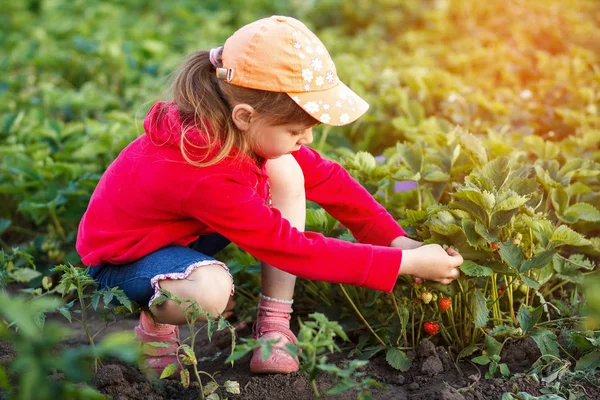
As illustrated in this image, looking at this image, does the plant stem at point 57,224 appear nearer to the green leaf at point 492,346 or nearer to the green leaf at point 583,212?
the green leaf at point 492,346

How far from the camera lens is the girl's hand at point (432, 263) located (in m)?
1.95

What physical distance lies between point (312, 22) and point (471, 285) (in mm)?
4414

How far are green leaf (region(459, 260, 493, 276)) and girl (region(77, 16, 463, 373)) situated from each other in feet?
0.07

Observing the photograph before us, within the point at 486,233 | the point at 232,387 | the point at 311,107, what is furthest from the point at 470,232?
the point at 232,387

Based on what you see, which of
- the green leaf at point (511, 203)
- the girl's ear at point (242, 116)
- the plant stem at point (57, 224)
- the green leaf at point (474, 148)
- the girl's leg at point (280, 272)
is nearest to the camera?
the green leaf at point (511, 203)

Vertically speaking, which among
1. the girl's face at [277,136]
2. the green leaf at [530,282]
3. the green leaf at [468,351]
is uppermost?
the girl's face at [277,136]

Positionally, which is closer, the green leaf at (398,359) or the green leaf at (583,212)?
the green leaf at (398,359)

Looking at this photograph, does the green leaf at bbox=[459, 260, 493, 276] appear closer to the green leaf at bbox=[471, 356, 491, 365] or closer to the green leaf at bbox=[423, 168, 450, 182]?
the green leaf at bbox=[471, 356, 491, 365]

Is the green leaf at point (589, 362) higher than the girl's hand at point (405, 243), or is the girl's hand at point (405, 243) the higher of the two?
the girl's hand at point (405, 243)

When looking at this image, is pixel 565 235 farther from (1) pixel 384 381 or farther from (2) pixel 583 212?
(1) pixel 384 381

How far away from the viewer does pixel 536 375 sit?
197 cm

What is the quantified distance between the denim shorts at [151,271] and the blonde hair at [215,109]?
285 millimetres

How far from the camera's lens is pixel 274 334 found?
220 centimetres

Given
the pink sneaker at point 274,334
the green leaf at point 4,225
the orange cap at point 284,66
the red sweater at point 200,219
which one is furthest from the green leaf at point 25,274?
the orange cap at point 284,66
